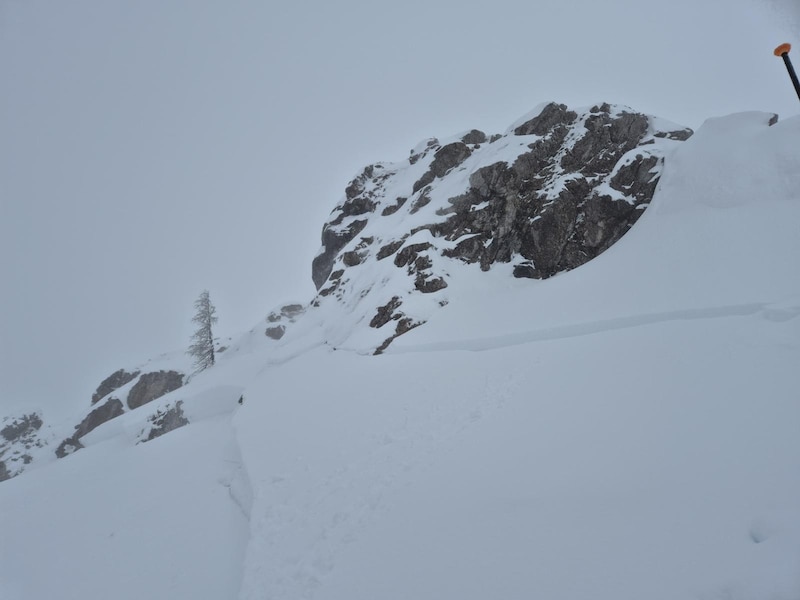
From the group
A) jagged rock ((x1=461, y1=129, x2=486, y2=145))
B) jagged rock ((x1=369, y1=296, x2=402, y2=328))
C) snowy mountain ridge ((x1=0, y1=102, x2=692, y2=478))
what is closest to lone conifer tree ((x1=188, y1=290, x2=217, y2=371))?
snowy mountain ridge ((x1=0, y1=102, x2=692, y2=478))

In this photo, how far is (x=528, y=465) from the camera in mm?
6340

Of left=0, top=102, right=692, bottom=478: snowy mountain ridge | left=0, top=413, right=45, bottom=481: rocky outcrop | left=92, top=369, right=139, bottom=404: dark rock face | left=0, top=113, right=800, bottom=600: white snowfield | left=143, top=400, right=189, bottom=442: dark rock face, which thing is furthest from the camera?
left=92, top=369, right=139, bottom=404: dark rock face

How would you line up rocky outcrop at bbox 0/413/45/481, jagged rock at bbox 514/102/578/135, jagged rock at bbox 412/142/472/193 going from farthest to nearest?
rocky outcrop at bbox 0/413/45/481 < jagged rock at bbox 412/142/472/193 < jagged rock at bbox 514/102/578/135

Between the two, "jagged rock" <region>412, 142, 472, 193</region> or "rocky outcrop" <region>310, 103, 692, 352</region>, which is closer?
"rocky outcrop" <region>310, 103, 692, 352</region>

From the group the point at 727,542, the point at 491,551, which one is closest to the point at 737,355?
the point at 727,542

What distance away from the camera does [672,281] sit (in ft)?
50.4

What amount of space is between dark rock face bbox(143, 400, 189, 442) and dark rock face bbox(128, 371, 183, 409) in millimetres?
24466

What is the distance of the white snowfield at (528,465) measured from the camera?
170 inches

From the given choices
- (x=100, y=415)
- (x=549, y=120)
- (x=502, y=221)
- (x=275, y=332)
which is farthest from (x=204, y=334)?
(x=549, y=120)

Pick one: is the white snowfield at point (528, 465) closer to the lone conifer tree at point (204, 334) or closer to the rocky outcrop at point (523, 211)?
the rocky outcrop at point (523, 211)

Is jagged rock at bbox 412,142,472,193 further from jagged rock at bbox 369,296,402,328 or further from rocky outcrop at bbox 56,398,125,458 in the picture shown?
rocky outcrop at bbox 56,398,125,458

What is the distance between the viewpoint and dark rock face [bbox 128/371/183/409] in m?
50.8

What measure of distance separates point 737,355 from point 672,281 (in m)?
8.98

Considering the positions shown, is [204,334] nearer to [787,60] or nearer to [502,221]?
[502,221]
